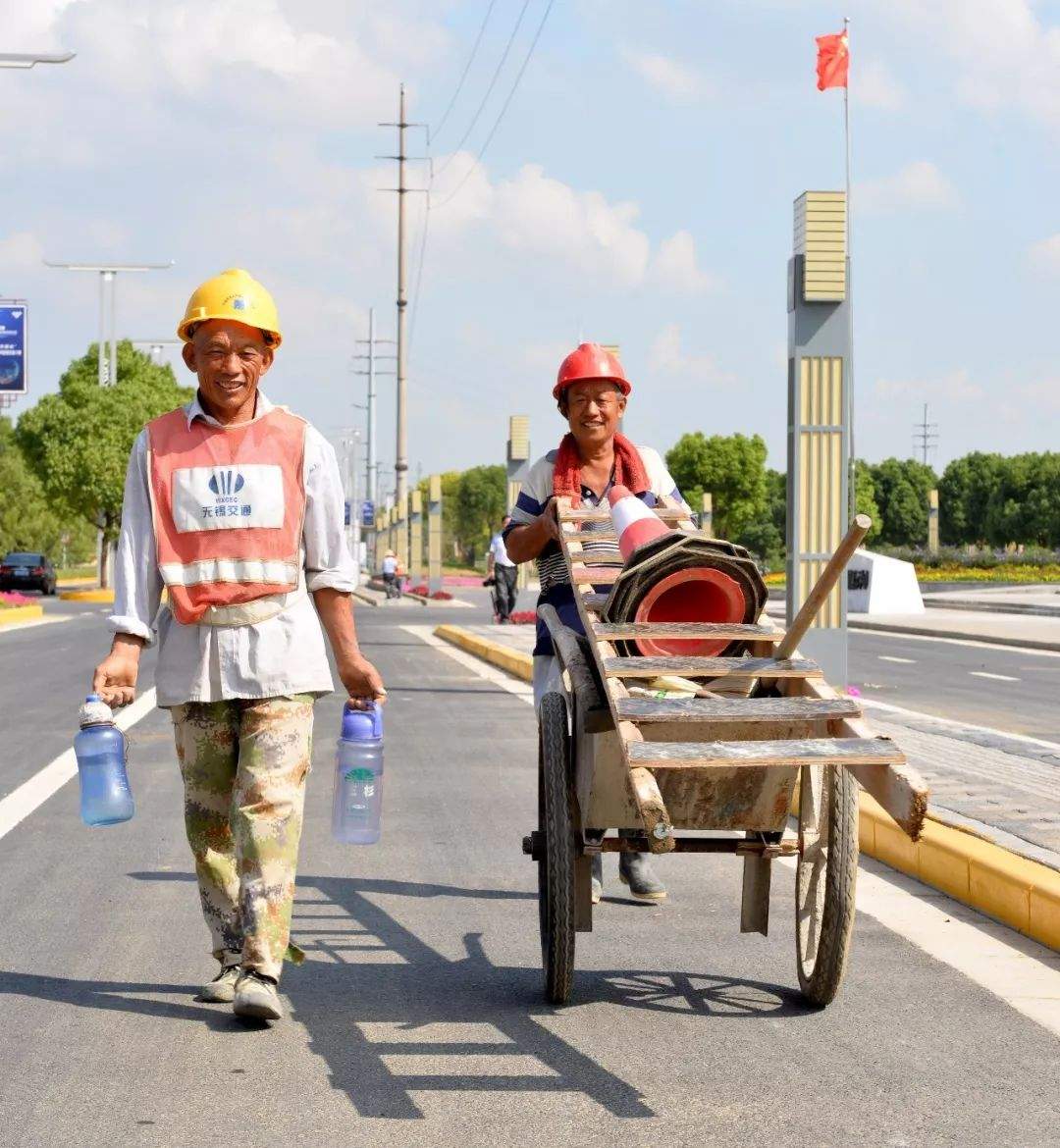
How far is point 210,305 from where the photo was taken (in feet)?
17.3

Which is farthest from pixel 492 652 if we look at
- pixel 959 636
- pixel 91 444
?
pixel 91 444

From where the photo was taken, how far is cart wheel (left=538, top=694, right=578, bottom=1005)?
5199 millimetres

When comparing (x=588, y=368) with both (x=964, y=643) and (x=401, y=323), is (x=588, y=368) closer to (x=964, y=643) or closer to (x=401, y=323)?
(x=964, y=643)

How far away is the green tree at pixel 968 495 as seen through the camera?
127438mm

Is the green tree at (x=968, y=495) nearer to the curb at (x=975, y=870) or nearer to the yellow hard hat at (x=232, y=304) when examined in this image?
the curb at (x=975, y=870)

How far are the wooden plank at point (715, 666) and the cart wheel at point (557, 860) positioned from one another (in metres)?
0.48

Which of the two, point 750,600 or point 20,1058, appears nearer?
point 20,1058

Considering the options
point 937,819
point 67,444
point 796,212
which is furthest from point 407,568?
point 937,819

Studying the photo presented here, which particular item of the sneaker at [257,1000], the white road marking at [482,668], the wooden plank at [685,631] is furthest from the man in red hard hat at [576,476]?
the white road marking at [482,668]

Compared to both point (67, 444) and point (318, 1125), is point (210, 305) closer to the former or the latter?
point (318, 1125)

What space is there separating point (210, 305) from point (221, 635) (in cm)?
95

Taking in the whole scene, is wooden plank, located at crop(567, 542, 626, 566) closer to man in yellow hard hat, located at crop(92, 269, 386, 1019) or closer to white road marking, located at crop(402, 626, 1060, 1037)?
man in yellow hard hat, located at crop(92, 269, 386, 1019)

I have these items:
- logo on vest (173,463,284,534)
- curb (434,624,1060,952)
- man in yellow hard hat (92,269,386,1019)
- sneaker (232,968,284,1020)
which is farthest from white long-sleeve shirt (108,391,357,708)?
curb (434,624,1060,952)

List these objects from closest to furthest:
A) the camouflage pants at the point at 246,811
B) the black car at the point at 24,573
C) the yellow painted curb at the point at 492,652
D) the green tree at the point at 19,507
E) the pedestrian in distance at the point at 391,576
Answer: the camouflage pants at the point at 246,811, the yellow painted curb at the point at 492,652, the pedestrian in distance at the point at 391,576, the black car at the point at 24,573, the green tree at the point at 19,507
